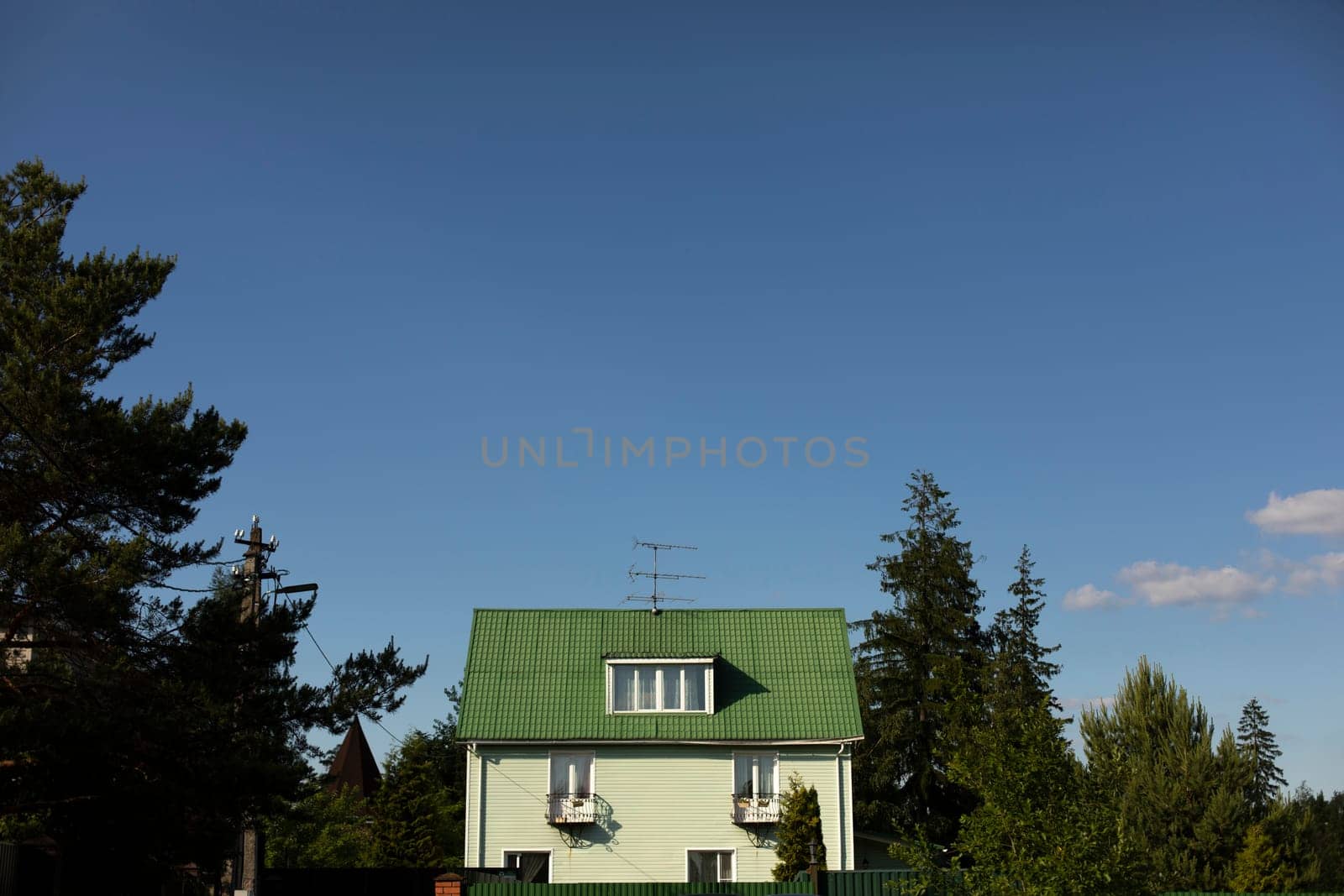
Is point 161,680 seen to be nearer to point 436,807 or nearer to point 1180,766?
point 1180,766

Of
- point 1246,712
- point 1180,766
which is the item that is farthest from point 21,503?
point 1246,712

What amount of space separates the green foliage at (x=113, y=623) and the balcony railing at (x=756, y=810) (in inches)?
536

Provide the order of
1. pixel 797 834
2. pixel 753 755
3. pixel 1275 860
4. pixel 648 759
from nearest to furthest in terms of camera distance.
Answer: pixel 797 834 → pixel 648 759 → pixel 753 755 → pixel 1275 860

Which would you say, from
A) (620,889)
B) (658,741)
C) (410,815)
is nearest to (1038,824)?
(620,889)

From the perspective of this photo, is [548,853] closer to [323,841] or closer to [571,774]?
[571,774]

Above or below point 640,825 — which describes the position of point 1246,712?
above

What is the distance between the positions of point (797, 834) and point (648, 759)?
4.81 metres

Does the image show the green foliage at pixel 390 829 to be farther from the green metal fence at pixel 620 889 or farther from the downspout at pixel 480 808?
the green metal fence at pixel 620 889

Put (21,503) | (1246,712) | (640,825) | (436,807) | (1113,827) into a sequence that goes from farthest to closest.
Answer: (1246,712) → (436,807) → (640,825) → (21,503) → (1113,827)

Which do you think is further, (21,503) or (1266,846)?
(1266,846)

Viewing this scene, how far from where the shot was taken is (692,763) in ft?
107

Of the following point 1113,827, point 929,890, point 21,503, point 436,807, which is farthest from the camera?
point 436,807

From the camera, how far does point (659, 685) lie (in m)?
33.7

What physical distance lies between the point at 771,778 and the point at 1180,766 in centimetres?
1260
